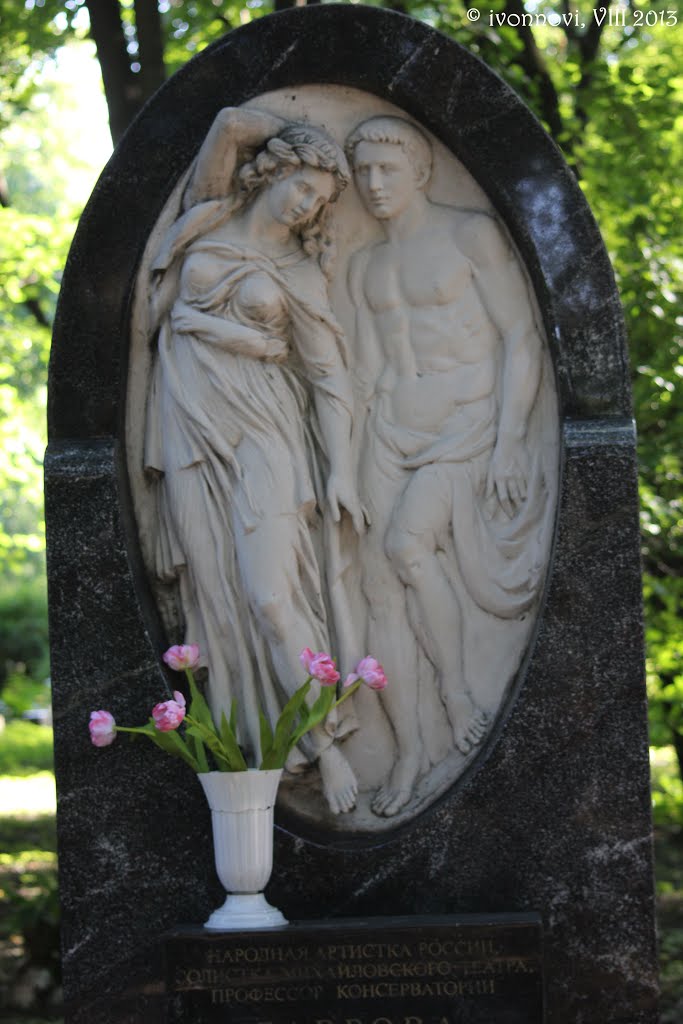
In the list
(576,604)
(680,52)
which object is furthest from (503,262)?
(680,52)

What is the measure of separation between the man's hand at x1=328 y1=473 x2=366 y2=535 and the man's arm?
1.84 ft

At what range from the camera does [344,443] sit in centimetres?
692

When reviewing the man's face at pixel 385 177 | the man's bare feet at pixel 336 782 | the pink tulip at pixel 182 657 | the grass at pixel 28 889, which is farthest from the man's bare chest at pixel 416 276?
→ the grass at pixel 28 889

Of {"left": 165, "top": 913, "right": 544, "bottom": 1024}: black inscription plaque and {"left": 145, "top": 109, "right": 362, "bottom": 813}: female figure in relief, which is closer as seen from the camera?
{"left": 165, "top": 913, "right": 544, "bottom": 1024}: black inscription plaque

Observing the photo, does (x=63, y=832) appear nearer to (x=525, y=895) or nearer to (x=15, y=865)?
(x=525, y=895)

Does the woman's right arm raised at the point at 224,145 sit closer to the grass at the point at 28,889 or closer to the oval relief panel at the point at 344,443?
the oval relief panel at the point at 344,443

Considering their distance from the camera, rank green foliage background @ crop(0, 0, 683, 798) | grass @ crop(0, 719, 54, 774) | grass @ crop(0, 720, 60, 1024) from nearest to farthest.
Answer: grass @ crop(0, 720, 60, 1024), green foliage background @ crop(0, 0, 683, 798), grass @ crop(0, 719, 54, 774)

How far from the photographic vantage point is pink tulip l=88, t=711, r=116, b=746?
20.4 ft

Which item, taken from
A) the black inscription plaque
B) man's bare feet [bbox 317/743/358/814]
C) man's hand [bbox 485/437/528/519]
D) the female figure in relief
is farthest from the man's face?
the black inscription plaque

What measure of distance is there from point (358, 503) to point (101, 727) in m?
1.48

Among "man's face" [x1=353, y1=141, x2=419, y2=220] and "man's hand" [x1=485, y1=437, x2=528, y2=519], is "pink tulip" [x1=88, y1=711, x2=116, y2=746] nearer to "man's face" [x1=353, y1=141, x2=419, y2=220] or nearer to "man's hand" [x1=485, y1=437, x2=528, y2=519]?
"man's hand" [x1=485, y1=437, x2=528, y2=519]

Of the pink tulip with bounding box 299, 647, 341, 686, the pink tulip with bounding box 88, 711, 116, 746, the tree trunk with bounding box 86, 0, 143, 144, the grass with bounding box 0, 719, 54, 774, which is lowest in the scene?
the grass with bounding box 0, 719, 54, 774

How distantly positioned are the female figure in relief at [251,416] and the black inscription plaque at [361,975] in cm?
87

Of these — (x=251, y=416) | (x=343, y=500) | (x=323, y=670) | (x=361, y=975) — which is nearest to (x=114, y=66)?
(x=251, y=416)
